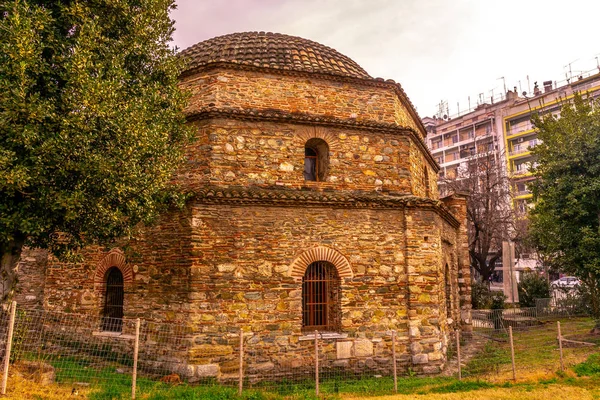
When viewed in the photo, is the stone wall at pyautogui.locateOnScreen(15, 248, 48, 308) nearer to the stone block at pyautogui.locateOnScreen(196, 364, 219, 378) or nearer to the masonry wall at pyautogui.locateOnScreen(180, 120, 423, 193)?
the masonry wall at pyautogui.locateOnScreen(180, 120, 423, 193)

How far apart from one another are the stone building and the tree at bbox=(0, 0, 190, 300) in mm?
1581

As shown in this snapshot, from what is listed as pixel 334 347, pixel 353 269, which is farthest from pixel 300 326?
pixel 353 269

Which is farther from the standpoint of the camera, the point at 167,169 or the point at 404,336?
the point at 404,336

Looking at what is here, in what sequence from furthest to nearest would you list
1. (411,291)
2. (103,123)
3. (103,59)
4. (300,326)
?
(411,291), (300,326), (103,59), (103,123)

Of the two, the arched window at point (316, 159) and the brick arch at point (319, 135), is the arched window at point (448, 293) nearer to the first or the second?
the arched window at point (316, 159)

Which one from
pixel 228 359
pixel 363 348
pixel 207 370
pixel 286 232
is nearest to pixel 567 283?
pixel 363 348

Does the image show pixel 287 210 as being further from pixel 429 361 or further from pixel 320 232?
pixel 429 361

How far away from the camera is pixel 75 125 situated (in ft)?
21.9

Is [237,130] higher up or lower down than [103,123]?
higher up

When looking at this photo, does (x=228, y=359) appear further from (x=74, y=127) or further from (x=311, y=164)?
(x=74, y=127)

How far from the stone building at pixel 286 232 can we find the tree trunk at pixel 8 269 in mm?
2008

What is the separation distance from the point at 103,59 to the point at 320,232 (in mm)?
5609

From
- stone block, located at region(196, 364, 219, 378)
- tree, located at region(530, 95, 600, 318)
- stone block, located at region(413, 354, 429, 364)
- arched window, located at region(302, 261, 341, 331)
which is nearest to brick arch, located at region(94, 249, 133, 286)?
stone block, located at region(196, 364, 219, 378)

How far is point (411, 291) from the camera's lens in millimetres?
9922
